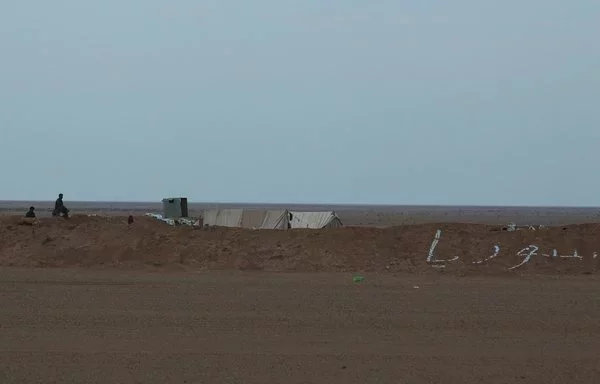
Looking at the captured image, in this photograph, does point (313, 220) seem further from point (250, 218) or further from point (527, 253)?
point (527, 253)

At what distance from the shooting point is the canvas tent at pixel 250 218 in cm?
3114

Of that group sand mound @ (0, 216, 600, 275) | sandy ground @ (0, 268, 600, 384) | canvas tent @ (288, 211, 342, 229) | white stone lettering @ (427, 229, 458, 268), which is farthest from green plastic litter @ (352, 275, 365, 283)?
canvas tent @ (288, 211, 342, 229)

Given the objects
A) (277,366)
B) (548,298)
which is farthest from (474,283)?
(277,366)

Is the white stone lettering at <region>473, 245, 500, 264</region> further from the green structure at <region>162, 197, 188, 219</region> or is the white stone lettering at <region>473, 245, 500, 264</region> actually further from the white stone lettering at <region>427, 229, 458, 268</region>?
the green structure at <region>162, 197, 188, 219</region>

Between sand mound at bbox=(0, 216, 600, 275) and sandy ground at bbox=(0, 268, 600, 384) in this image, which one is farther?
sand mound at bbox=(0, 216, 600, 275)

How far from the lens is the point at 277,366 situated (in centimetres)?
884

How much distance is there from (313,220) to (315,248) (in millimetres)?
12488

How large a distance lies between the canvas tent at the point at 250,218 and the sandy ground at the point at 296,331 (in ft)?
46.9

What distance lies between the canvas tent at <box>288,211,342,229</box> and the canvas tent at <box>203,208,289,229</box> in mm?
808

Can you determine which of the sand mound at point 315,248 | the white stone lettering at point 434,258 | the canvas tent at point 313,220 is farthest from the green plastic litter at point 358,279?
the canvas tent at point 313,220

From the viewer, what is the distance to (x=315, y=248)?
20047 millimetres

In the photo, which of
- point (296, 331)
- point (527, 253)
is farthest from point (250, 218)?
point (296, 331)

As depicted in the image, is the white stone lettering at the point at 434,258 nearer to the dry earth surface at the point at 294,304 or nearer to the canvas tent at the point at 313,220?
the dry earth surface at the point at 294,304

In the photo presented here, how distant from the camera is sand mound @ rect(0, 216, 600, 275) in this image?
18844mm
